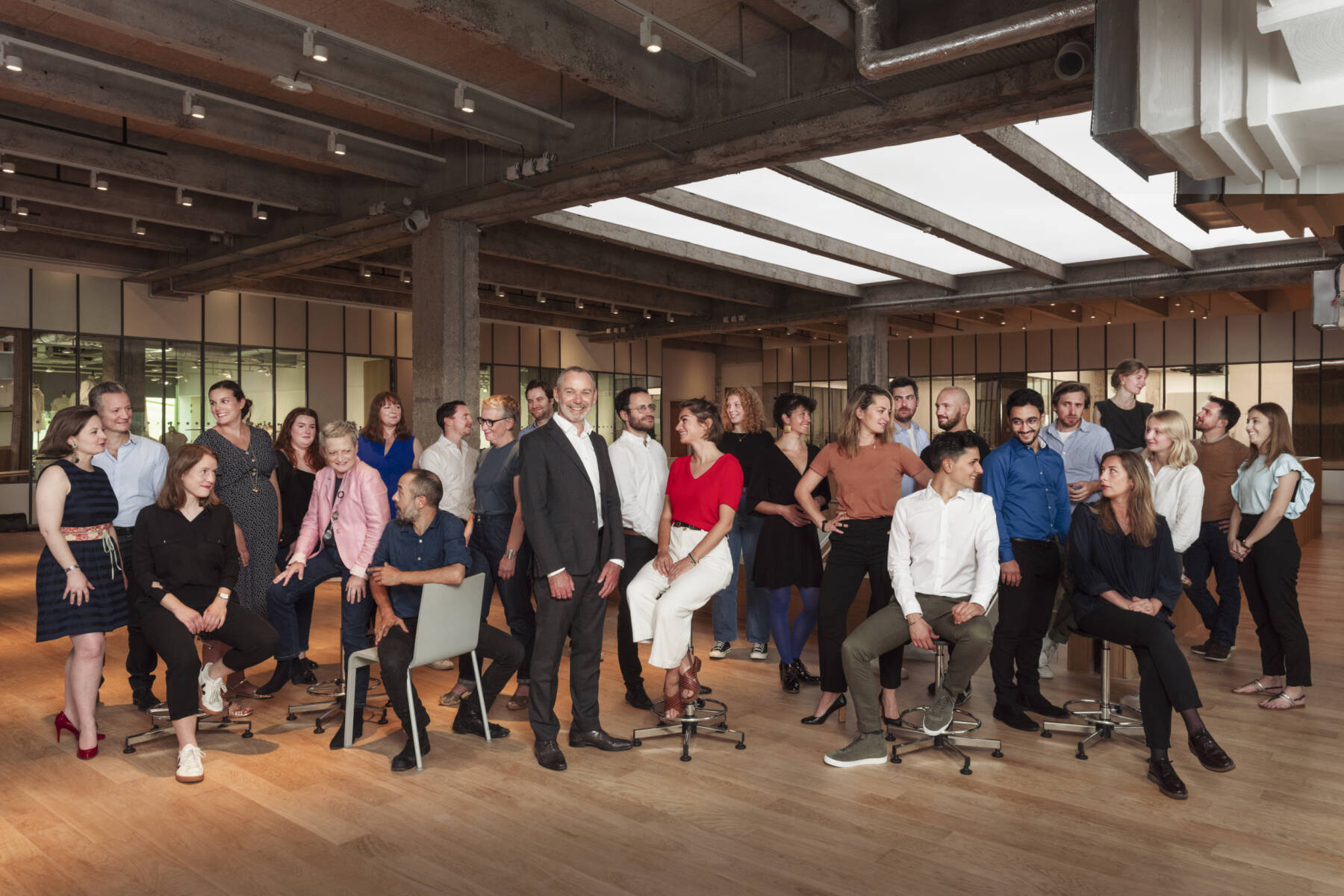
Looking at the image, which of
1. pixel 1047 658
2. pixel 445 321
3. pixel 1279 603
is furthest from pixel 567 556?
pixel 445 321

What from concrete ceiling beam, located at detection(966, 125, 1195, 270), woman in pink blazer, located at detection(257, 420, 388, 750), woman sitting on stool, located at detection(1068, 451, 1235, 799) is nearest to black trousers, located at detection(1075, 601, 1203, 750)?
woman sitting on stool, located at detection(1068, 451, 1235, 799)

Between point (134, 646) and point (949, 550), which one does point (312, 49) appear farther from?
point (949, 550)

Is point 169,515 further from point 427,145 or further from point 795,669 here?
point 427,145

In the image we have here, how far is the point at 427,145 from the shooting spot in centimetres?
898

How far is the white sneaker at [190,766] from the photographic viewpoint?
3.73 metres

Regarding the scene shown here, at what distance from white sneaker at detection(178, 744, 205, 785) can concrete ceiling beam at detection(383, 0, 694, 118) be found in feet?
13.3

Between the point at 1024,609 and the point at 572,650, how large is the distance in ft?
7.18

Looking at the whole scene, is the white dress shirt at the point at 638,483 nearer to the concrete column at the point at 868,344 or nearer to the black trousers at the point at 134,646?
the black trousers at the point at 134,646

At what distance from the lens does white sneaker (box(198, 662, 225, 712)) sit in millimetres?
4398

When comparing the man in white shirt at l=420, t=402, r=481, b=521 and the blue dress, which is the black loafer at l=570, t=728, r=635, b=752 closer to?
the man in white shirt at l=420, t=402, r=481, b=521

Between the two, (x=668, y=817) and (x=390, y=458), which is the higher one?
(x=390, y=458)

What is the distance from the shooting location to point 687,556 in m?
4.19

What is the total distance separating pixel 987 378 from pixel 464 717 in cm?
2044

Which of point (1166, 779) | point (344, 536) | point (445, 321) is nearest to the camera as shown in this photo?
point (1166, 779)
